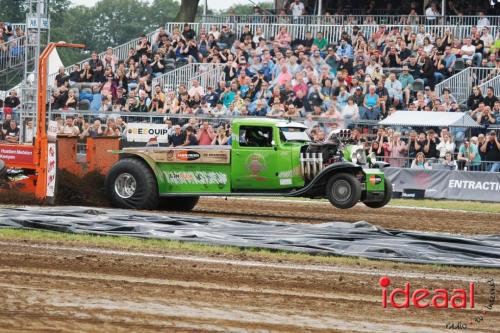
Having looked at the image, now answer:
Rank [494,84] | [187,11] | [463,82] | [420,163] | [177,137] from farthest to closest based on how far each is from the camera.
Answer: [187,11]
[463,82]
[494,84]
[177,137]
[420,163]

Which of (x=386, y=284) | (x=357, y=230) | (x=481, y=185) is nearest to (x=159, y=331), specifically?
(x=386, y=284)

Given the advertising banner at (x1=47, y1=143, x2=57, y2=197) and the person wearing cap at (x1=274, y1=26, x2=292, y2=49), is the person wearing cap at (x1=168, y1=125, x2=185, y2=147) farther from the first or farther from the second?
the advertising banner at (x1=47, y1=143, x2=57, y2=197)

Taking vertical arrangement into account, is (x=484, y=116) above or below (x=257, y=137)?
above

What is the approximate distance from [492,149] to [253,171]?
871cm

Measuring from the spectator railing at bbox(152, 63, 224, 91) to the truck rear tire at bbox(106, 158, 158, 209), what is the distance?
12.9 m

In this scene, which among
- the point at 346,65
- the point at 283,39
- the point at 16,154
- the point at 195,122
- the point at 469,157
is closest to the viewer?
the point at 16,154

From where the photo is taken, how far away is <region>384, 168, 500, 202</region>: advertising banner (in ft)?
79.6

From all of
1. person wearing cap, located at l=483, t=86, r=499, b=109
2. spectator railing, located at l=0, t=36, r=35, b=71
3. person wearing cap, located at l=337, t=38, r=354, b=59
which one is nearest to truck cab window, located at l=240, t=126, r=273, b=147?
person wearing cap, located at l=483, t=86, r=499, b=109

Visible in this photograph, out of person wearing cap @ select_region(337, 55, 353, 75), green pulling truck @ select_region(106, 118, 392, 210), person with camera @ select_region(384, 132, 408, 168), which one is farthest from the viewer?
person wearing cap @ select_region(337, 55, 353, 75)

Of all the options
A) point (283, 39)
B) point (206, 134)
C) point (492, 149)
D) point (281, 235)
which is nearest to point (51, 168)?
point (281, 235)

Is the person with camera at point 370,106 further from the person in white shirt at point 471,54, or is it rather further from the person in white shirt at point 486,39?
the person in white shirt at point 486,39

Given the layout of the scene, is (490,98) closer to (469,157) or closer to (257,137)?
(469,157)

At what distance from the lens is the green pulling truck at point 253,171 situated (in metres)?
18.5

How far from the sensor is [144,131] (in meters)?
27.5
